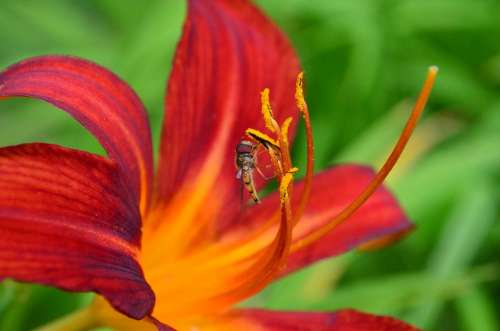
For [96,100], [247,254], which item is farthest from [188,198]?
[96,100]

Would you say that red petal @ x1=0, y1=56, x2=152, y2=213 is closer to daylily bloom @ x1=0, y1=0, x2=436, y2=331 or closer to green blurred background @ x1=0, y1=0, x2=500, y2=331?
daylily bloom @ x1=0, y1=0, x2=436, y2=331

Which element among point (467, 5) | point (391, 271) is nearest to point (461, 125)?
point (467, 5)

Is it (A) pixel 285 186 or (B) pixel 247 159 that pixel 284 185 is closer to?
(A) pixel 285 186

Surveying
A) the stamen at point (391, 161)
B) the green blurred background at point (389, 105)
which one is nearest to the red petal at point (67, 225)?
the stamen at point (391, 161)

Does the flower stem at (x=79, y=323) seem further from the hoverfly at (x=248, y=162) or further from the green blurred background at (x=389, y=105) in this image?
the green blurred background at (x=389, y=105)

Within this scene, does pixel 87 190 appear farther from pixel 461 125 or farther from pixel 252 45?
pixel 461 125

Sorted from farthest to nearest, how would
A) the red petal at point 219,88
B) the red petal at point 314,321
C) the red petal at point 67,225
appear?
the red petal at point 219,88
the red petal at point 314,321
the red petal at point 67,225
